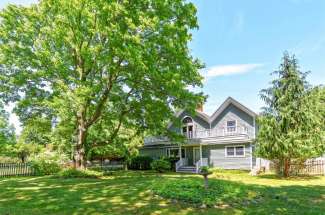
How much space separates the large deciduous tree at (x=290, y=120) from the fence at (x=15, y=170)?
18.6 m

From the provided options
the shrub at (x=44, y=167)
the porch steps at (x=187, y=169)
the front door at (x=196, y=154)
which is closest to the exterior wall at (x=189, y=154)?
the front door at (x=196, y=154)

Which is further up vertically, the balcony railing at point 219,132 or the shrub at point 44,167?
the balcony railing at point 219,132

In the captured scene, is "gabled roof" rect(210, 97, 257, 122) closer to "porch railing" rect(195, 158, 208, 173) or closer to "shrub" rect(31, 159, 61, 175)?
"porch railing" rect(195, 158, 208, 173)

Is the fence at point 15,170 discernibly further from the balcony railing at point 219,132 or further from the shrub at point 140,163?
the balcony railing at point 219,132

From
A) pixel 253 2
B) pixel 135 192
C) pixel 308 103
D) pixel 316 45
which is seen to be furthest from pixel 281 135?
pixel 135 192

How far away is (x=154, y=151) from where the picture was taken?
3588 cm

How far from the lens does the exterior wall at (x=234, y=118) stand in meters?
27.9

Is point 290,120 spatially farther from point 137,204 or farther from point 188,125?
point 188,125

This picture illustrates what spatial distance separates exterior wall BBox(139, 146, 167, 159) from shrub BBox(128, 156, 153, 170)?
2.64 m

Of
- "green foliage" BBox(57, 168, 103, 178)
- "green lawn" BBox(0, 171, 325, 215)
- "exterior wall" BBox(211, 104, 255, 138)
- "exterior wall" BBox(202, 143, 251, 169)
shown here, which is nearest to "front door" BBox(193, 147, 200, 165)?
"exterior wall" BBox(202, 143, 251, 169)

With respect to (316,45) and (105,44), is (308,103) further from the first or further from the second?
(105,44)

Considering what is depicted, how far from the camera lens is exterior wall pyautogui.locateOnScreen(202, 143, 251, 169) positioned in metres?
27.1

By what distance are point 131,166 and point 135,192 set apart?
2328cm

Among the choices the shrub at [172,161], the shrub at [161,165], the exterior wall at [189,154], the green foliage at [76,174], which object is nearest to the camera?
the green foliage at [76,174]
